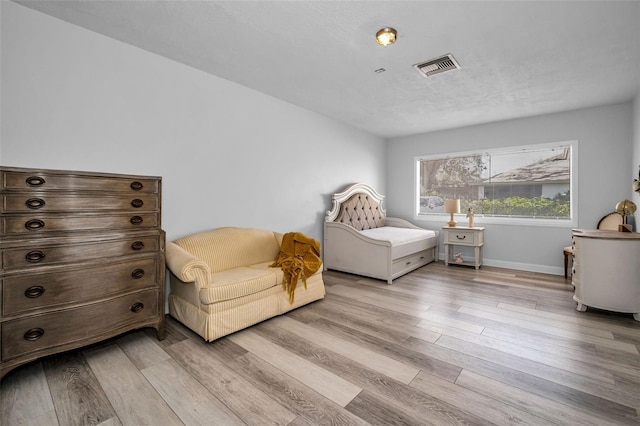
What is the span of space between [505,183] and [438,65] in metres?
2.97

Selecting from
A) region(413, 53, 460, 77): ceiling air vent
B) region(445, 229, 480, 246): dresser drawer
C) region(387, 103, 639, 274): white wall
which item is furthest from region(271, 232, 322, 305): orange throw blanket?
region(387, 103, 639, 274): white wall

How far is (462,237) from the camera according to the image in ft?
15.6

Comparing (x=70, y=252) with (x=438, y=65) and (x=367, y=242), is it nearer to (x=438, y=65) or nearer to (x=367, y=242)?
(x=367, y=242)

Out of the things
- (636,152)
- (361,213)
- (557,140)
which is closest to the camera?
(636,152)

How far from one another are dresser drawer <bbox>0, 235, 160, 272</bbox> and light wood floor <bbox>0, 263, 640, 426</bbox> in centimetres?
72

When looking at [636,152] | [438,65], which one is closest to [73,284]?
[438,65]

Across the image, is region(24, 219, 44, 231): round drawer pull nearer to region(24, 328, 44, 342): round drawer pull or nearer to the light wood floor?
region(24, 328, 44, 342): round drawer pull

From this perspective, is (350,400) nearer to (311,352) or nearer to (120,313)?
(311,352)

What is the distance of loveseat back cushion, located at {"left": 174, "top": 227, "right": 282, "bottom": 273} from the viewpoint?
275cm

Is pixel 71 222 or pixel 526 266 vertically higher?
pixel 71 222

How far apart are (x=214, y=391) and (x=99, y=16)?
2736mm

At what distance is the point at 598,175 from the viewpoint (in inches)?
158

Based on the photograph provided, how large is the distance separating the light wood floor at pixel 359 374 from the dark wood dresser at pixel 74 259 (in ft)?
0.88

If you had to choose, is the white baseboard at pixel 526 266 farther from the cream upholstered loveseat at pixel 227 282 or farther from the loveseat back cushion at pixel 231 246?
the loveseat back cushion at pixel 231 246
